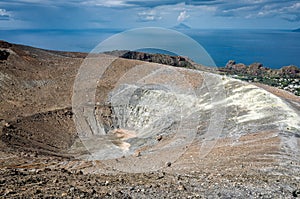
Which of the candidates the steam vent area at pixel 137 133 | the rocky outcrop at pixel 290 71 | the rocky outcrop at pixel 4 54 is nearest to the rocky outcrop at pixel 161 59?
the rocky outcrop at pixel 290 71

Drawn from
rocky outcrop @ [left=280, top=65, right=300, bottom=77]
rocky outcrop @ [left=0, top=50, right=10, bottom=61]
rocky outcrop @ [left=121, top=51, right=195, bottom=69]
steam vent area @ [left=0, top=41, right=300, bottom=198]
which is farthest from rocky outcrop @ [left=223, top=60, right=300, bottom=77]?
rocky outcrop @ [left=0, top=50, right=10, bottom=61]

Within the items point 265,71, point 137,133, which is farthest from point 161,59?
point 137,133

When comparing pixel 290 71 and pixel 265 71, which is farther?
pixel 265 71

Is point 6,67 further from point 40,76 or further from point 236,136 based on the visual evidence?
point 236,136

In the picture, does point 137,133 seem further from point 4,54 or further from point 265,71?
point 265,71

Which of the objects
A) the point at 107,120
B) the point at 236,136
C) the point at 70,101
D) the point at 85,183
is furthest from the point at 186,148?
the point at 70,101

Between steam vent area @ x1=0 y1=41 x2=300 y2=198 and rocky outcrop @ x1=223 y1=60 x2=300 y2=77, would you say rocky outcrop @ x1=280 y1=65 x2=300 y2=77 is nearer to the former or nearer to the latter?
rocky outcrop @ x1=223 y1=60 x2=300 y2=77

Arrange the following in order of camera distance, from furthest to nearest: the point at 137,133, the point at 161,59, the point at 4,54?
the point at 161,59
the point at 4,54
the point at 137,133

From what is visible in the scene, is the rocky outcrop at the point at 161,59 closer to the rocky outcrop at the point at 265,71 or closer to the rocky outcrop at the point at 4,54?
the rocky outcrop at the point at 265,71
